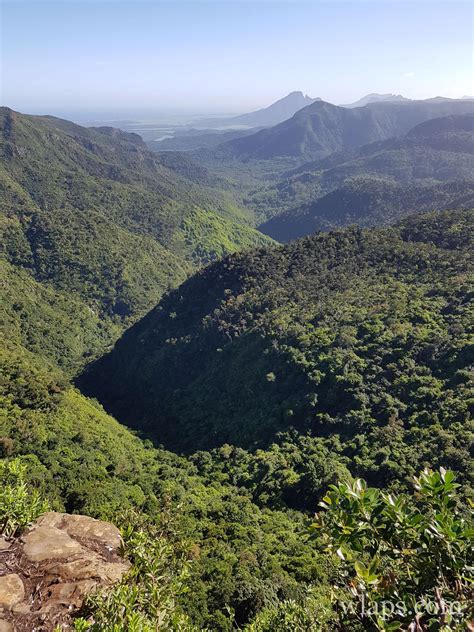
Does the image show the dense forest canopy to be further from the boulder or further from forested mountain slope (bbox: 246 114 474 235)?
forested mountain slope (bbox: 246 114 474 235)

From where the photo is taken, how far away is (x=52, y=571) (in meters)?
9.14

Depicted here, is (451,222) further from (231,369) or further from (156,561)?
(156,561)

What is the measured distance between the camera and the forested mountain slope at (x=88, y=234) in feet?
270

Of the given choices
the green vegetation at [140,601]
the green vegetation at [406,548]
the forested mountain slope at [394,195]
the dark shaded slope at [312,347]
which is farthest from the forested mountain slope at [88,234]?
the green vegetation at [406,548]

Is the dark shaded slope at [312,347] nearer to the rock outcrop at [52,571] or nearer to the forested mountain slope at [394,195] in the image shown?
the rock outcrop at [52,571]

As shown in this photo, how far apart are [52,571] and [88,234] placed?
9367 centimetres

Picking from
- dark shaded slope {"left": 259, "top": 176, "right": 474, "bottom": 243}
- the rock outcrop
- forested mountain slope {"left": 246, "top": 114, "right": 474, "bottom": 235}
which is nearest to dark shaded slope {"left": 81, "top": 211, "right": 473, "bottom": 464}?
the rock outcrop

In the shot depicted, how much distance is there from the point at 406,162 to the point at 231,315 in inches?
7128

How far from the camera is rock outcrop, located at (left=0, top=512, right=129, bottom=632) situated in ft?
26.1

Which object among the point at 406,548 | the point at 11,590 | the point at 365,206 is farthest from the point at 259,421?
the point at 365,206

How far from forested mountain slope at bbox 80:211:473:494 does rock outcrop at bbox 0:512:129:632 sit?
22322 millimetres

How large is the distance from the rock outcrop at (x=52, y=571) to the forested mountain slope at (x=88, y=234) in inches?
2290

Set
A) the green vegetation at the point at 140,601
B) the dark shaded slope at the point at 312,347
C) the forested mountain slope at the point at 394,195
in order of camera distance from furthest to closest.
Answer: the forested mountain slope at the point at 394,195, the dark shaded slope at the point at 312,347, the green vegetation at the point at 140,601

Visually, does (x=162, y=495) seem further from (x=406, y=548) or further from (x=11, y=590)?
(x=406, y=548)
